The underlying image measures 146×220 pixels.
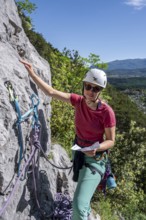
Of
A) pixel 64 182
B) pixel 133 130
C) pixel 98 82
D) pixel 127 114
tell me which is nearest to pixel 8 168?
pixel 98 82

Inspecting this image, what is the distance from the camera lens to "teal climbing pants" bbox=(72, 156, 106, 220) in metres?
4.86

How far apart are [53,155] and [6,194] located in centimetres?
225

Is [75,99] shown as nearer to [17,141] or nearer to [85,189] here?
[17,141]

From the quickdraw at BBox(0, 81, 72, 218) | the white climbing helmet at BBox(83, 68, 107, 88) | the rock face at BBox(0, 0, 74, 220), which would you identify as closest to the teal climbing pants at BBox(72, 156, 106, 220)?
the quickdraw at BBox(0, 81, 72, 218)

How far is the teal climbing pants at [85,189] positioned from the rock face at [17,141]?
2.90 feet

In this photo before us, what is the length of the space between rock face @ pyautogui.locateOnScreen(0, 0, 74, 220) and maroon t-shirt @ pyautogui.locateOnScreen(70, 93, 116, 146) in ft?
2.70

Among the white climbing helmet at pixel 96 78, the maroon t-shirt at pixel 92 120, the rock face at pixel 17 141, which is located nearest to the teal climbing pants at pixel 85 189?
the maroon t-shirt at pixel 92 120

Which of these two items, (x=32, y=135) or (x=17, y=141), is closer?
(x=17, y=141)

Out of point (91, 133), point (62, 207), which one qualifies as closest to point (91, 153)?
point (91, 133)

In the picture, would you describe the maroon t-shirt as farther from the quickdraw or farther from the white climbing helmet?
the quickdraw

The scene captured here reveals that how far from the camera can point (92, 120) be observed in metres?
5.26

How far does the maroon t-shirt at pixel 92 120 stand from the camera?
5.10 metres

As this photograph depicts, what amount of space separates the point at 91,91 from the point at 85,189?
1577mm

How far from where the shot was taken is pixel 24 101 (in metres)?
4.99
